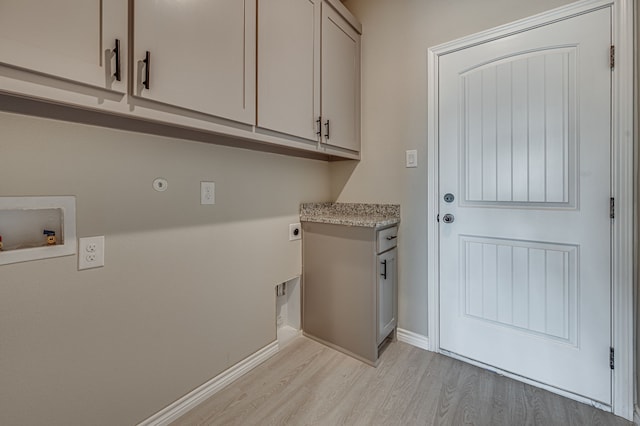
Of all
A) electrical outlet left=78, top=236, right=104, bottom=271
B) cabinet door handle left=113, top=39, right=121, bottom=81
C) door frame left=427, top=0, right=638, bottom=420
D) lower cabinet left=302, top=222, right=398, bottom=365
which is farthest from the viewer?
lower cabinet left=302, top=222, right=398, bottom=365

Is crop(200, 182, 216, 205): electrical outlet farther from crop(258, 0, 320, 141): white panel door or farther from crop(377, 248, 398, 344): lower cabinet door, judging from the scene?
crop(377, 248, 398, 344): lower cabinet door

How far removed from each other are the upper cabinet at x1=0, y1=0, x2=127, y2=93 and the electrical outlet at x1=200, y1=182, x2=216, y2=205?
624 mm

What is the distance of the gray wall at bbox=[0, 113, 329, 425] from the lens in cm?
95

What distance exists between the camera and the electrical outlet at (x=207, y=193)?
1460 mm

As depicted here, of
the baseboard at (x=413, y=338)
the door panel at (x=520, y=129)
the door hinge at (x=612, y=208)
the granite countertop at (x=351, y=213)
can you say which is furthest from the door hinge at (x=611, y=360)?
the granite countertop at (x=351, y=213)

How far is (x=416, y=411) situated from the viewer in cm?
141

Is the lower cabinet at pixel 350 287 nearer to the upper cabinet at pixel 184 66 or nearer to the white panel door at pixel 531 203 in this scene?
the white panel door at pixel 531 203

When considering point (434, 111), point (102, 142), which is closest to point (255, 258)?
point (102, 142)

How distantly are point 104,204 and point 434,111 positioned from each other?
1943 millimetres

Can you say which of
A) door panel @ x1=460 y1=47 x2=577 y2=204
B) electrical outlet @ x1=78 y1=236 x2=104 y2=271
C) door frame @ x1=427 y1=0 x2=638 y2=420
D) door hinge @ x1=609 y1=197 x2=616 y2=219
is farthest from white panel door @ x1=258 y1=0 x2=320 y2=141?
door hinge @ x1=609 y1=197 x2=616 y2=219

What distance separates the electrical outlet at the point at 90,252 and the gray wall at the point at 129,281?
0.07 ft

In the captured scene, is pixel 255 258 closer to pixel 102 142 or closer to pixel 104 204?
pixel 104 204

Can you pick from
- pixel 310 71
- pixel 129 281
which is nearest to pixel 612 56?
pixel 310 71

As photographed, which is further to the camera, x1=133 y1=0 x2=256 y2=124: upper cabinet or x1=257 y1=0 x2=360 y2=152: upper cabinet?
x1=257 y1=0 x2=360 y2=152: upper cabinet
